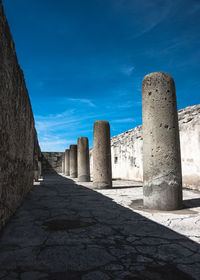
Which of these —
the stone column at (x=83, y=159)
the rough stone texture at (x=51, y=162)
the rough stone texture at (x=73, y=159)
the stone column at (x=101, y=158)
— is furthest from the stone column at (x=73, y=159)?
the rough stone texture at (x=51, y=162)

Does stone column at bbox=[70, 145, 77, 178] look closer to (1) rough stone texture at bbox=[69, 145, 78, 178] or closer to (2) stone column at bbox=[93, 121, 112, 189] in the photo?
(1) rough stone texture at bbox=[69, 145, 78, 178]

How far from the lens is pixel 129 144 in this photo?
11.0m

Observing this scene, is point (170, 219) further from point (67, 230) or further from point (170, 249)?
point (67, 230)

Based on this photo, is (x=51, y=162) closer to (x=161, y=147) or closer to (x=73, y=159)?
(x=73, y=159)

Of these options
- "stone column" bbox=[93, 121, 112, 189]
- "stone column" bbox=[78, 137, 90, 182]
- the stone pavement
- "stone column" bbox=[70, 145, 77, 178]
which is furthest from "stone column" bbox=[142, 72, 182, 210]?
"stone column" bbox=[70, 145, 77, 178]

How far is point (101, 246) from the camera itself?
2.03 metres

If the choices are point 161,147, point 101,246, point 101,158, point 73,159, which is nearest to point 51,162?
point 73,159

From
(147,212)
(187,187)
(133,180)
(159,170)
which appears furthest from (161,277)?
(133,180)

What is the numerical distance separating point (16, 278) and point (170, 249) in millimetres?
1311

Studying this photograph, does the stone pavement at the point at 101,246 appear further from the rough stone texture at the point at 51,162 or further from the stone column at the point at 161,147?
the rough stone texture at the point at 51,162

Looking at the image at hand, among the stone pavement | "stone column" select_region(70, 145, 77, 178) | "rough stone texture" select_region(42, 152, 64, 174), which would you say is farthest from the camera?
"rough stone texture" select_region(42, 152, 64, 174)

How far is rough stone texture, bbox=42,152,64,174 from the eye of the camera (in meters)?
25.1

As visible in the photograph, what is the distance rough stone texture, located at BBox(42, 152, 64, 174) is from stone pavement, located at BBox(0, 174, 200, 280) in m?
22.4

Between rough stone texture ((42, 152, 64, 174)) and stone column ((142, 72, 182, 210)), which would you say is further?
rough stone texture ((42, 152, 64, 174))
